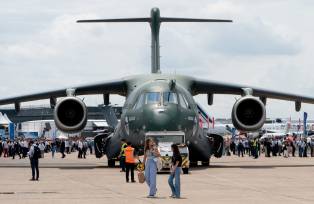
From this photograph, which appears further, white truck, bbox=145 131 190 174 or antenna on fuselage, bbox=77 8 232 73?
antenna on fuselage, bbox=77 8 232 73

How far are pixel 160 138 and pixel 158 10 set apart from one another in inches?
340

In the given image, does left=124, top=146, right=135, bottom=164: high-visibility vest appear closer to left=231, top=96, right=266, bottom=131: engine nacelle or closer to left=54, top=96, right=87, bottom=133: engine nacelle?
left=54, top=96, right=87, bottom=133: engine nacelle

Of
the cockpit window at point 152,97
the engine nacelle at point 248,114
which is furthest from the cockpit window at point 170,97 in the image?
the engine nacelle at point 248,114

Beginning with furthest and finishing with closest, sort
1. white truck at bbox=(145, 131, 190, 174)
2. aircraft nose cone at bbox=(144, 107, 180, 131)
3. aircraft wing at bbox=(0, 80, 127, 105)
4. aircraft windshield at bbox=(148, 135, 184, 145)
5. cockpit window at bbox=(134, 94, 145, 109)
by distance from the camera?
aircraft wing at bbox=(0, 80, 127, 105) < cockpit window at bbox=(134, 94, 145, 109) < aircraft nose cone at bbox=(144, 107, 180, 131) < aircraft windshield at bbox=(148, 135, 184, 145) < white truck at bbox=(145, 131, 190, 174)

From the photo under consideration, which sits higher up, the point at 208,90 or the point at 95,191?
the point at 208,90

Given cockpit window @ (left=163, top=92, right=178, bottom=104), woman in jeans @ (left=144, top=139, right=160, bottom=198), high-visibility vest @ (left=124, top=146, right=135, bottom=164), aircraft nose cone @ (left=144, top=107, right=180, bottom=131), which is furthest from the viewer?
cockpit window @ (left=163, top=92, right=178, bottom=104)

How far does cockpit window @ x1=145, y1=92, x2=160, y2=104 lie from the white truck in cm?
131

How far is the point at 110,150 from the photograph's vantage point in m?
30.9

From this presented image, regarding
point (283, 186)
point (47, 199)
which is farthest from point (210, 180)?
point (47, 199)

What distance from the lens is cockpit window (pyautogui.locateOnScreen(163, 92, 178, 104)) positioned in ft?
90.4

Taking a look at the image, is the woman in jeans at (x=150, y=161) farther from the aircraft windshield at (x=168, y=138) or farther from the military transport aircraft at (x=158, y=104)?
the military transport aircraft at (x=158, y=104)

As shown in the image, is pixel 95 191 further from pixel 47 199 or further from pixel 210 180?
pixel 210 180

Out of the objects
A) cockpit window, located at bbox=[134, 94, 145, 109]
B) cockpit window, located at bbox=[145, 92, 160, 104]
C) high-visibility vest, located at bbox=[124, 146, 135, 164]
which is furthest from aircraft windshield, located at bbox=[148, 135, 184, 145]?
high-visibility vest, located at bbox=[124, 146, 135, 164]

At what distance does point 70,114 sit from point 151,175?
528 inches
